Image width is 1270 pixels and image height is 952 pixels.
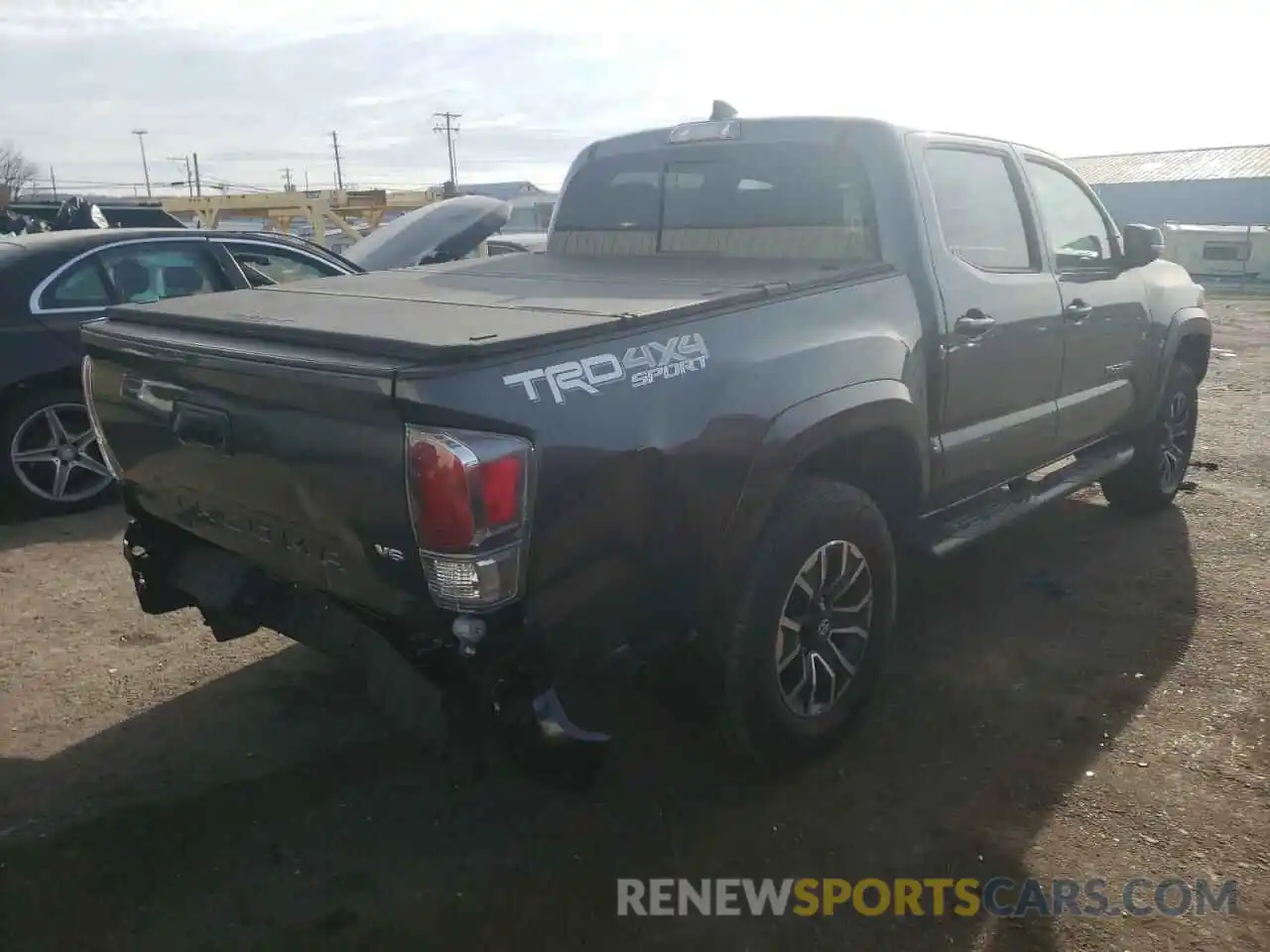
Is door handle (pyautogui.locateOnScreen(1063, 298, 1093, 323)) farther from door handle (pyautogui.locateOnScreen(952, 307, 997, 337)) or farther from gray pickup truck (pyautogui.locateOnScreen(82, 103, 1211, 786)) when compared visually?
door handle (pyautogui.locateOnScreen(952, 307, 997, 337))

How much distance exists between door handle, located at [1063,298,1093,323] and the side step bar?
0.74 m

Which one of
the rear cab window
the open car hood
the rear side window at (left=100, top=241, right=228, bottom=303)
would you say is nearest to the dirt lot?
the rear cab window

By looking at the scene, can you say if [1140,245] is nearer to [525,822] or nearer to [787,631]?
[787,631]

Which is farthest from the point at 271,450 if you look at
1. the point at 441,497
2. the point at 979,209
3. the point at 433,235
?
the point at 433,235

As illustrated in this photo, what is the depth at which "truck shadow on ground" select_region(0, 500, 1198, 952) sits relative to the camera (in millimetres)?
2533

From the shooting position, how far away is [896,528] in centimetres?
357

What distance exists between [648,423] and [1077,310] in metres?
2.73

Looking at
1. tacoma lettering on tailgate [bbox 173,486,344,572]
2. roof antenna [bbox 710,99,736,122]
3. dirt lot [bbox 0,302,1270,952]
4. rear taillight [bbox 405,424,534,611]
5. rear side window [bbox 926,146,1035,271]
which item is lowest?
dirt lot [bbox 0,302,1270,952]

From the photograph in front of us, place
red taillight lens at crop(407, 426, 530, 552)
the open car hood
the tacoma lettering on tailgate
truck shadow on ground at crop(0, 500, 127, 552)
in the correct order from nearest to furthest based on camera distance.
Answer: red taillight lens at crop(407, 426, 530, 552) < the tacoma lettering on tailgate < truck shadow on ground at crop(0, 500, 127, 552) < the open car hood

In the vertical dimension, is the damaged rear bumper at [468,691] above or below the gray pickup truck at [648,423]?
below

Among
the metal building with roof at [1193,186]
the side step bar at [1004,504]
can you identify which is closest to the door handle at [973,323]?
the side step bar at [1004,504]

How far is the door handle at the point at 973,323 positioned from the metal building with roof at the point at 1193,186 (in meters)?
43.9

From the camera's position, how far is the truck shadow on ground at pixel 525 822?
2533 mm

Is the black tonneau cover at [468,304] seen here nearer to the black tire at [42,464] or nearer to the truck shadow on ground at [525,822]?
the truck shadow on ground at [525,822]
